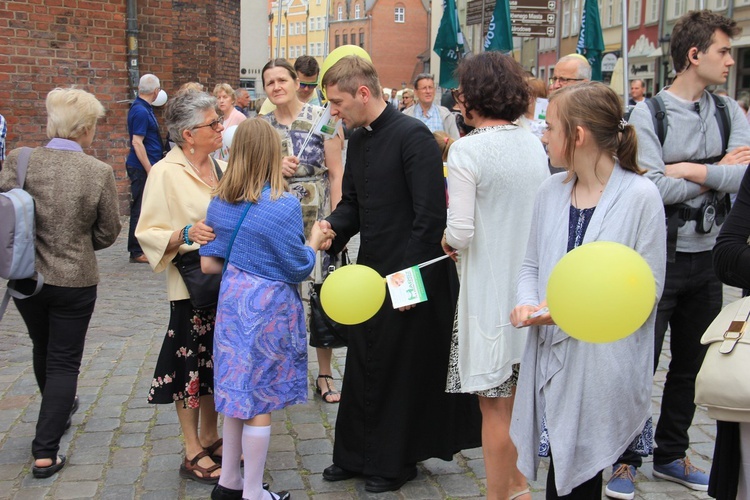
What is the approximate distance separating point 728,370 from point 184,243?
8.33 ft

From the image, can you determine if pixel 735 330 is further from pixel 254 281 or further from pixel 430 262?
pixel 254 281

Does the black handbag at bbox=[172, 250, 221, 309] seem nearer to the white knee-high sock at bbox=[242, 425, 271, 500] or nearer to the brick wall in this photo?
the white knee-high sock at bbox=[242, 425, 271, 500]

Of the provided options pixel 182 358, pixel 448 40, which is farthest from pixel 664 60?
pixel 182 358

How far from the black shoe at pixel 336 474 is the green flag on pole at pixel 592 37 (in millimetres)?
10861

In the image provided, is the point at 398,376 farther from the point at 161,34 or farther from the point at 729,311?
the point at 161,34

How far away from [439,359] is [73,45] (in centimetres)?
862

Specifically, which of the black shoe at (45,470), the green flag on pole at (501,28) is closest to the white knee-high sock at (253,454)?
the black shoe at (45,470)

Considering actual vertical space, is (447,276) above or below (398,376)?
above

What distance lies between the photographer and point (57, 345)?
4.18 meters

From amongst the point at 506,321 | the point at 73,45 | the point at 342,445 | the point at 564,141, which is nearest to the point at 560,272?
the point at 564,141

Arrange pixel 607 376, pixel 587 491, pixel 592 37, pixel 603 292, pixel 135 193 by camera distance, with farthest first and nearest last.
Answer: pixel 592 37, pixel 135 193, pixel 587 491, pixel 607 376, pixel 603 292

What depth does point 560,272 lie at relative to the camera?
7.91 ft

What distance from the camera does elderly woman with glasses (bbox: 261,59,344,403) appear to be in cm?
525

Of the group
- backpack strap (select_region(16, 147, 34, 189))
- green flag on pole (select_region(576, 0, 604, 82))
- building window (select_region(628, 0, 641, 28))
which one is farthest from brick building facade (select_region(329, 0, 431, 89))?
backpack strap (select_region(16, 147, 34, 189))
